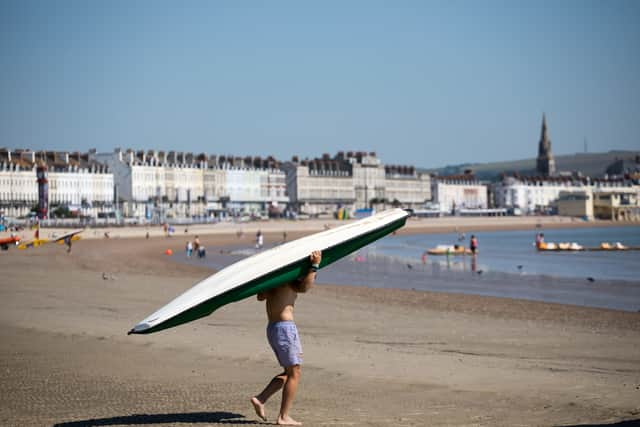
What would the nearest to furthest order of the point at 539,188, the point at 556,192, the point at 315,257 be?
1. the point at 315,257
2. the point at 539,188
3. the point at 556,192

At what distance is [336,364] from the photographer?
10078mm

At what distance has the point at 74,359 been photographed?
1010 cm

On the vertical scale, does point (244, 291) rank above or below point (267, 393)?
above

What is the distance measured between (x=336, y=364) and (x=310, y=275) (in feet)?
12.2

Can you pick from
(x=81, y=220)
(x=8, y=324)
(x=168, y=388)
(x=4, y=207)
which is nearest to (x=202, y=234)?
(x=81, y=220)

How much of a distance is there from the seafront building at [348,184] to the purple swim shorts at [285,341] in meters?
123

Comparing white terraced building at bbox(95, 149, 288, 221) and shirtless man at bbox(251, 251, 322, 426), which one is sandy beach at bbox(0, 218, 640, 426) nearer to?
shirtless man at bbox(251, 251, 322, 426)

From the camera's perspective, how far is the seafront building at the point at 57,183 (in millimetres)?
91188

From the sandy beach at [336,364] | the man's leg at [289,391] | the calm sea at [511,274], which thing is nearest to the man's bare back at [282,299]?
the man's leg at [289,391]

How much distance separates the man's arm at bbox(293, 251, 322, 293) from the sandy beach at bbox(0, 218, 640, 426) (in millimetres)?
1078

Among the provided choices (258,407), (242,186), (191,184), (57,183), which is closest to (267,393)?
(258,407)

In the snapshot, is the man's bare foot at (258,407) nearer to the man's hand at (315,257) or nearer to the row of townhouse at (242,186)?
the man's hand at (315,257)

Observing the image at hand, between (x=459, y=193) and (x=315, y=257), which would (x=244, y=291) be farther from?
(x=459, y=193)

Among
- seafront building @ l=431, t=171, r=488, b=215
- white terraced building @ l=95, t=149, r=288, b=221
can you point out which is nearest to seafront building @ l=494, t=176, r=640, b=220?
seafront building @ l=431, t=171, r=488, b=215
